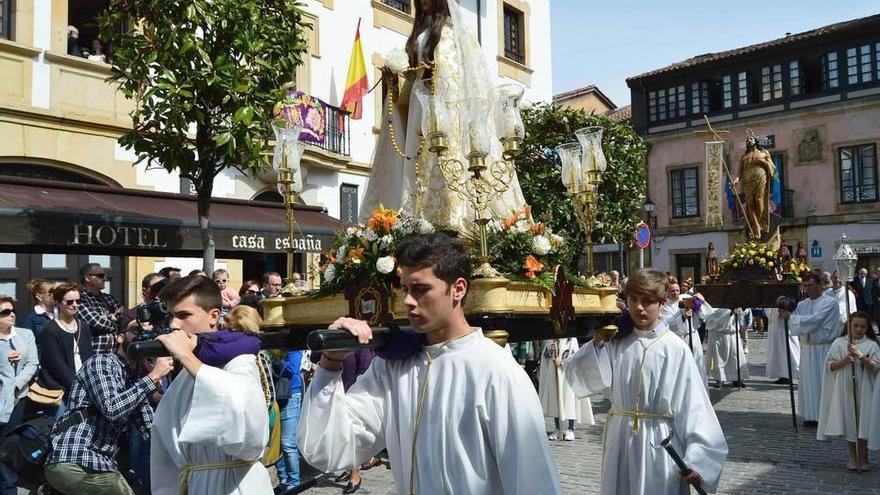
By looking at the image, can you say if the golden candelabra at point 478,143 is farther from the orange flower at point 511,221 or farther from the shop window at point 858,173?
the shop window at point 858,173

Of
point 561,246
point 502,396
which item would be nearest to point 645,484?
point 561,246

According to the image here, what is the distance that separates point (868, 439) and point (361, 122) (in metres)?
14.5

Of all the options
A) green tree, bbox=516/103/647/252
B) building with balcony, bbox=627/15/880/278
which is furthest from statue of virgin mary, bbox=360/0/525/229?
building with balcony, bbox=627/15/880/278

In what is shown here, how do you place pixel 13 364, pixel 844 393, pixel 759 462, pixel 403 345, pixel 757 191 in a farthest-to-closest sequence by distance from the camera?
1. pixel 757 191
2. pixel 844 393
3. pixel 759 462
4. pixel 13 364
5. pixel 403 345

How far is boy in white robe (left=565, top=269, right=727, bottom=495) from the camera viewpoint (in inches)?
170

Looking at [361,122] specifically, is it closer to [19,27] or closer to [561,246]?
[19,27]

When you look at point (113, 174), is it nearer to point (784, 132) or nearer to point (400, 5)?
point (400, 5)

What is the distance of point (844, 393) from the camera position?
28.6 ft

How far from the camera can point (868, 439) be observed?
8.09 meters

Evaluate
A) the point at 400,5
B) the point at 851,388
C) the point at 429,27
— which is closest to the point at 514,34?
the point at 400,5

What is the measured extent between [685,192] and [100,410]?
118 feet

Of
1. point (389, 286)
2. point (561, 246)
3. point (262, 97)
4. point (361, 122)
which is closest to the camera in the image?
point (389, 286)

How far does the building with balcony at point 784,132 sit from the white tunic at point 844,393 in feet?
82.3

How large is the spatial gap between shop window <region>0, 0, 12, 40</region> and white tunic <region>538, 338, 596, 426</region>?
10283mm
